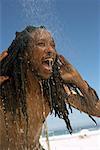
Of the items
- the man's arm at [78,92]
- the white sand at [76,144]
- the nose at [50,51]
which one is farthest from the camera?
the white sand at [76,144]

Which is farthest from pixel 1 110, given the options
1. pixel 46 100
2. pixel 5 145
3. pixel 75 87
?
pixel 75 87

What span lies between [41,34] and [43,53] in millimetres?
224

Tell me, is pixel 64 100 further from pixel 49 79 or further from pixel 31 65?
pixel 31 65

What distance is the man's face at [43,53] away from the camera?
4.89 metres

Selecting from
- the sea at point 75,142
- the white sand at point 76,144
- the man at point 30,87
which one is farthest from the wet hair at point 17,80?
the white sand at point 76,144

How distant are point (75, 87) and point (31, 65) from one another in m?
0.83

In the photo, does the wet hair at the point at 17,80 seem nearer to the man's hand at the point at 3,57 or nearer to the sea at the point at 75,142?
the man's hand at the point at 3,57

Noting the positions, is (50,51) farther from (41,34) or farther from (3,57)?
(3,57)

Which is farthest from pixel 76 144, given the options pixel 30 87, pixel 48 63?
pixel 48 63

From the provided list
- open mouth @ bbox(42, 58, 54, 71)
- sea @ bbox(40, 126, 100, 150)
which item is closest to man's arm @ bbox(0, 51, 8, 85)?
open mouth @ bbox(42, 58, 54, 71)

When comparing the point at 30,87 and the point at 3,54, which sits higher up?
the point at 3,54

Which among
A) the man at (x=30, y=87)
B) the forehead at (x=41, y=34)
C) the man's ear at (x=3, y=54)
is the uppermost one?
the forehead at (x=41, y=34)

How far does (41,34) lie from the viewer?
4969 mm

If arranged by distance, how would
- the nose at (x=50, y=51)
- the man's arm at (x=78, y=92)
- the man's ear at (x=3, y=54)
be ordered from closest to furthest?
1. the nose at (x=50, y=51)
2. the man's ear at (x=3, y=54)
3. the man's arm at (x=78, y=92)
